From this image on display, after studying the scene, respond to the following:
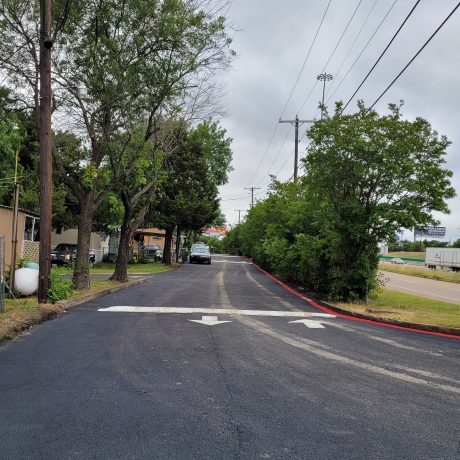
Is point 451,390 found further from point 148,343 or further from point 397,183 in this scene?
point 397,183

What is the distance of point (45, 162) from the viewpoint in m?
12.3

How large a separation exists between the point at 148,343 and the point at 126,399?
9.41ft

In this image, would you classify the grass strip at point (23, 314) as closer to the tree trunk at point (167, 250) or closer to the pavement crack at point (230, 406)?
the pavement crack at point (230, 406)

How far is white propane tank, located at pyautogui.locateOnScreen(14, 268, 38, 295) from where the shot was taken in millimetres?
13297

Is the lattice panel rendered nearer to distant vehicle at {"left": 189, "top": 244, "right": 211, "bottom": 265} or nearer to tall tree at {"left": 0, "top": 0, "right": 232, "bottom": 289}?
tall tree at {"left": 0, "top": 0, "right": 232, "bottom": 289}

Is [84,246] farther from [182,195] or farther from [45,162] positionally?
[182,195]

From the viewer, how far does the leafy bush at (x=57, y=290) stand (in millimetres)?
12219

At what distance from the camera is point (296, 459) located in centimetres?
374

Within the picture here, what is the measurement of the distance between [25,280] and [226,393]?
→ 31.7 feet

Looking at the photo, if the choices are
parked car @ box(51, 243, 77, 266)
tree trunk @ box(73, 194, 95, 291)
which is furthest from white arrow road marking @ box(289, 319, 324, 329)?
parked car @ box(51, 243, 77, 266)

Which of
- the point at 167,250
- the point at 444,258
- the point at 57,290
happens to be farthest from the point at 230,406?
the point at 444,258

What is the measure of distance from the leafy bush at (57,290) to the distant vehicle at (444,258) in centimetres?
5139

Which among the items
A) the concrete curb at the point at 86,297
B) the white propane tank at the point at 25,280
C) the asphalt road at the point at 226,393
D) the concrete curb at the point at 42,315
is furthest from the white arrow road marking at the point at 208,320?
the white propane tank at the point at 25,280

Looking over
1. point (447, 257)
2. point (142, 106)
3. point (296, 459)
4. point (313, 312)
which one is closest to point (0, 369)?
point (296, 459)
